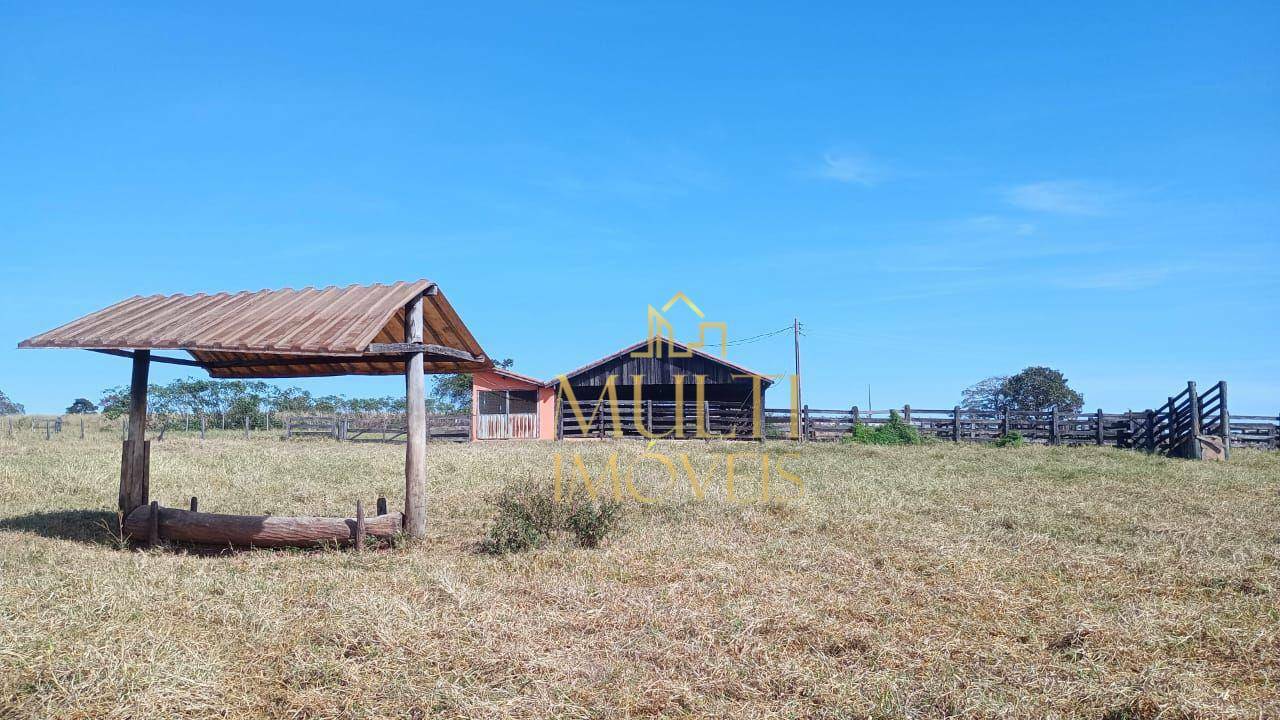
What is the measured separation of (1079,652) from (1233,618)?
198 centimetres

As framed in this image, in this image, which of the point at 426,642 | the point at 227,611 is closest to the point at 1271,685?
the point at 426,642

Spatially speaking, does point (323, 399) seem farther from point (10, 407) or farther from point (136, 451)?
point (136, 451)

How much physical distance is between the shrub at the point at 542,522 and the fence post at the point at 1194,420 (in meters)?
21.6

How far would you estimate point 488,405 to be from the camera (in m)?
42.1

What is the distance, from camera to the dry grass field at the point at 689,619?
5.21 metres

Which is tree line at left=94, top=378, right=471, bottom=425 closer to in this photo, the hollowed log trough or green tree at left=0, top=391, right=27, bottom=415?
green tree at left=0, top=391, right=27, bottom=415

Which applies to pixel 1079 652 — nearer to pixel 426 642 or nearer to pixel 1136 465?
pixel 426 642

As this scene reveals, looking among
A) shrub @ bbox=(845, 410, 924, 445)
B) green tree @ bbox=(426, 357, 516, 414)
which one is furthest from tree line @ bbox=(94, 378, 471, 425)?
shrub @ bbox=(845, 410, 924, 445)

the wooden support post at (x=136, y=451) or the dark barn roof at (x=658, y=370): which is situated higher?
the dark barn roof at (x=658, y=370)

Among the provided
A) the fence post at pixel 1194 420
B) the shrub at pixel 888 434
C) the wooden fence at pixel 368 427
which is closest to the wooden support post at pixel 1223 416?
the fence post at pixel 1194 420

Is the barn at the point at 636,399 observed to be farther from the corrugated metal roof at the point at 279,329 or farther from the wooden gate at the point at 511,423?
the corrugated metal roof at the point at 279,329

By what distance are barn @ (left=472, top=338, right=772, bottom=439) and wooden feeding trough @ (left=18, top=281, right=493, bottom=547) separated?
817 inches

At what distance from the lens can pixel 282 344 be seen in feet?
31.4

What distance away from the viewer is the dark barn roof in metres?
34.0
